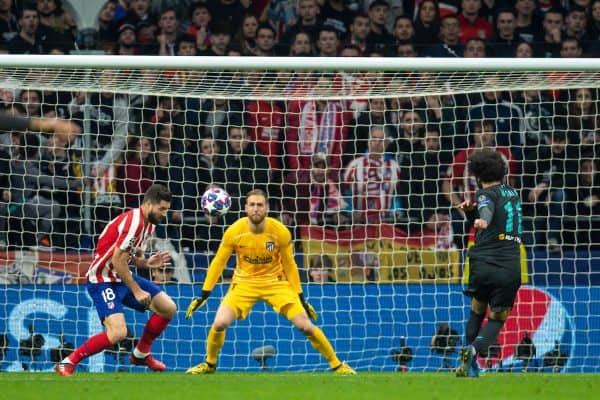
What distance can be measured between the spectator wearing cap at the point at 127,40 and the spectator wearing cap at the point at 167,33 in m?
0.31

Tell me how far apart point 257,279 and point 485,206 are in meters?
2.60

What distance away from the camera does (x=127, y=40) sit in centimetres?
1398

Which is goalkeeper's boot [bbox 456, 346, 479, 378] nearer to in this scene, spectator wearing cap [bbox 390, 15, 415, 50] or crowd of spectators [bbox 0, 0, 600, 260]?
crowd of spectators [bbox 0, 0, 600, 260]

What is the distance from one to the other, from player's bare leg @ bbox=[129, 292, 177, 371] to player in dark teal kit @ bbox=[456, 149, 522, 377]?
9.17 ft

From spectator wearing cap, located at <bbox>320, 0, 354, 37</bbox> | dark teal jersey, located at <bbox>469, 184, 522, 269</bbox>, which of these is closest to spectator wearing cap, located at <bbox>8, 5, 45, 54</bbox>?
spectator wearing cap, located at <bbox>320, 0, 354, 37</bbox>

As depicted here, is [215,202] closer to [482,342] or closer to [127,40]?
[482,342]

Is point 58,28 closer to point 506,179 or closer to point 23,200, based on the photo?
point 23,200

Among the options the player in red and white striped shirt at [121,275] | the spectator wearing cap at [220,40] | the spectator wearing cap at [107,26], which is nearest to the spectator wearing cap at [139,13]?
the spectator wearing cap at [107,26]

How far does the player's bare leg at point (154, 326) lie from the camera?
422 inches

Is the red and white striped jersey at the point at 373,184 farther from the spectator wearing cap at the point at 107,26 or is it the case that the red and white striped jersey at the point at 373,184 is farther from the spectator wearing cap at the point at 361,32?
the spectator wearing cap at the point at 107,26

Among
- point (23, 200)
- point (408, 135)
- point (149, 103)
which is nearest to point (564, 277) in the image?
point (408, 135)

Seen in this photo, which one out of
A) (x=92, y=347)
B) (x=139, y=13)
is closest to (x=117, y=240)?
(x=92, y=347)

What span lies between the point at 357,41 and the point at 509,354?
419 cm

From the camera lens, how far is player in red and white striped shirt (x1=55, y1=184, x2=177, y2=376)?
33.5 ft
